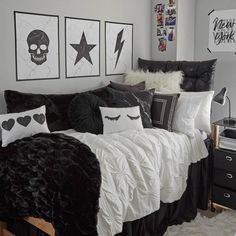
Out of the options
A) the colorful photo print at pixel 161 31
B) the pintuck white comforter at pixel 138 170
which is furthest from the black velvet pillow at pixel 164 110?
the colorful photo print at pixel 161 31

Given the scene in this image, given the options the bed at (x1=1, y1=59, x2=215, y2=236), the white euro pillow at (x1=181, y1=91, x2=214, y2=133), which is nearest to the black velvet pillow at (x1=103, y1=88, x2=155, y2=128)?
the bed at (x1=1, y1=59, x2=215, y2=236)

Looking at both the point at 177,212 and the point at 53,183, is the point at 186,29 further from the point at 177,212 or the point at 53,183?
the point at 53,183

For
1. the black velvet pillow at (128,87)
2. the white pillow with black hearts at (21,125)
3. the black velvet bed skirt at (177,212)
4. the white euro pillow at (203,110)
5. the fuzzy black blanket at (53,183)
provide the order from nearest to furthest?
the fuzzy black blanket at (53,183), the black velvet bed skirt at (177,212), the white pillow with black hearts at (21,125), the white euro pillow at (203,110), the black velvet pillow at (128,87)

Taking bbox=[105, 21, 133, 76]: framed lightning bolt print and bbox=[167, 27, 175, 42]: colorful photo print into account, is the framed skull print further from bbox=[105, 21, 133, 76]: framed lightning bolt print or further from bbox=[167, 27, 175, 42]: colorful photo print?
bbox=[167, 27, 175, 42]: colorful photo print

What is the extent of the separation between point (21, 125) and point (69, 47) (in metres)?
1.03

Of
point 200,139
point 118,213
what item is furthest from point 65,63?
point 118,213

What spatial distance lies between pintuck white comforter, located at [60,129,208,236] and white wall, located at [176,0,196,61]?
126 cm

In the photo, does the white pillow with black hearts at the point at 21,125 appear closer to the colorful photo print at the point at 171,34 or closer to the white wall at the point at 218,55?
the colorful photo print at the point at 171,34

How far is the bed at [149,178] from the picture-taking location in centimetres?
211

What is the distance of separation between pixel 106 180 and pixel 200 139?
1.25 metres

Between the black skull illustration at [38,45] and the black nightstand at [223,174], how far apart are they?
5.39ft

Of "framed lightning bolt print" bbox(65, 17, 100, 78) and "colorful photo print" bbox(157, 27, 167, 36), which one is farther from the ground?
"colorful photo print" bbox(157, 27, 167, 36)

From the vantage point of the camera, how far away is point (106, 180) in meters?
2.09

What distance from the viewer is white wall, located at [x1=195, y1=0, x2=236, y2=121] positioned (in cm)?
355
